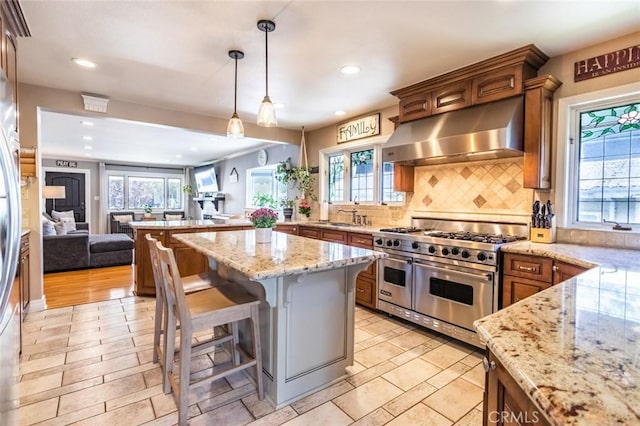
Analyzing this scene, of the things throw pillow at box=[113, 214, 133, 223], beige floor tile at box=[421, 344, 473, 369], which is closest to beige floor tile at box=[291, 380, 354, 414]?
beige floor tile at box=[421, 344, 473, 369]

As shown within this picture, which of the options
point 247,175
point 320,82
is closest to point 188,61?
point 320,82

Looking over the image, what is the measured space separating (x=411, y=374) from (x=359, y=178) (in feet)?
9.72

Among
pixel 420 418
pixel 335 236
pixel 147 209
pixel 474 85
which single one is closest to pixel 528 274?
pixel 420 418

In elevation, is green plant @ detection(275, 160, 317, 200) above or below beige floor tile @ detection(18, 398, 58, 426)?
above

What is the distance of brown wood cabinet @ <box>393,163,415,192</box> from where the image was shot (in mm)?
3816

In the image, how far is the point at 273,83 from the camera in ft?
11.1

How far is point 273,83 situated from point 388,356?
283 centimetres

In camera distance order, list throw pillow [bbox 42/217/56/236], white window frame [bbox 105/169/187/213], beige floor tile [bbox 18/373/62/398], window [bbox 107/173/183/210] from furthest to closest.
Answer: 1. window [bbox 107/173/183/210]
2. white window frame [bbox 105/169/187/213]
3. throw pillow [bbox 42/217/56/236]
4. beige floor tile [bbox 18/373/62/398]

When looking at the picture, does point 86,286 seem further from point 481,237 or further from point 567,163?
point 567,163

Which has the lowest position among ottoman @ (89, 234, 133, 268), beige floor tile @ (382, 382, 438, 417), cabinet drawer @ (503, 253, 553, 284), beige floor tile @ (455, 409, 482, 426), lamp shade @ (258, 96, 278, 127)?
beige floor tile @ (455, 409, 482, 426)

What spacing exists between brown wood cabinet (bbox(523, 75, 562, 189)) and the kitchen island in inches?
64.1

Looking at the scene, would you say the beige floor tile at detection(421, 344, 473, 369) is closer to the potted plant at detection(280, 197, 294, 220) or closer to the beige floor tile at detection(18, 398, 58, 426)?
the beige floor tile at detection(18, 398, 58, 426)

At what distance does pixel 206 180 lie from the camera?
10039mm
